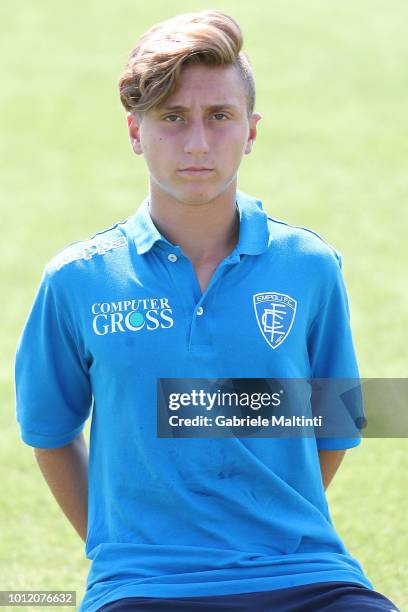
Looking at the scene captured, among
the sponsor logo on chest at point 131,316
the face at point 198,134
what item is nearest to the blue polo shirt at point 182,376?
the sponsor logo on chest at point 131,316

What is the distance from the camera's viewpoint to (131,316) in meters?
2.75

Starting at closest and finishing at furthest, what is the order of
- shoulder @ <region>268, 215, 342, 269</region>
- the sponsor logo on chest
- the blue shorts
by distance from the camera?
the blue shorts < the sponsor logo on chest < shoulder @ <region>268, 215, 342, 269</region>

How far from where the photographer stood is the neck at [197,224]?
113 inches

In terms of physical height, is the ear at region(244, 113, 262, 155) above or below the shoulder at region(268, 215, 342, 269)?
above

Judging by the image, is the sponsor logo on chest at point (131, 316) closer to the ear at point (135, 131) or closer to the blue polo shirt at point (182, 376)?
the blue polo shirt at point (182, 376)

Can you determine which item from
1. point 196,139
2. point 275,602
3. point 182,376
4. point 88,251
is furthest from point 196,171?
point 275,602

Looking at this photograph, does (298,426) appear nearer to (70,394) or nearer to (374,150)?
(70,394)

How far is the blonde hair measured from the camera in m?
2.70

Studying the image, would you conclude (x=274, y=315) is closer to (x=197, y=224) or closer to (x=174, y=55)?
(x=197, y=224)

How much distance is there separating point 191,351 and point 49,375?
37 cm

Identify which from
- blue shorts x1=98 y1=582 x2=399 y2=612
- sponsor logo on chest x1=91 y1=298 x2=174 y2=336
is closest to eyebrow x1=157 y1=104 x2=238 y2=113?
sponsor logo on chest x1=91 y1=298 x2=174 y2=336

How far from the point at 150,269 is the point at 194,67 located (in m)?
0.47

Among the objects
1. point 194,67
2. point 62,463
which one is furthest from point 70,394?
point 194,67

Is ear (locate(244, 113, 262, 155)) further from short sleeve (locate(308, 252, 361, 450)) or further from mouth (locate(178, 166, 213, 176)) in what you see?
short sleeve (locate(308, 252, 361, 450))
